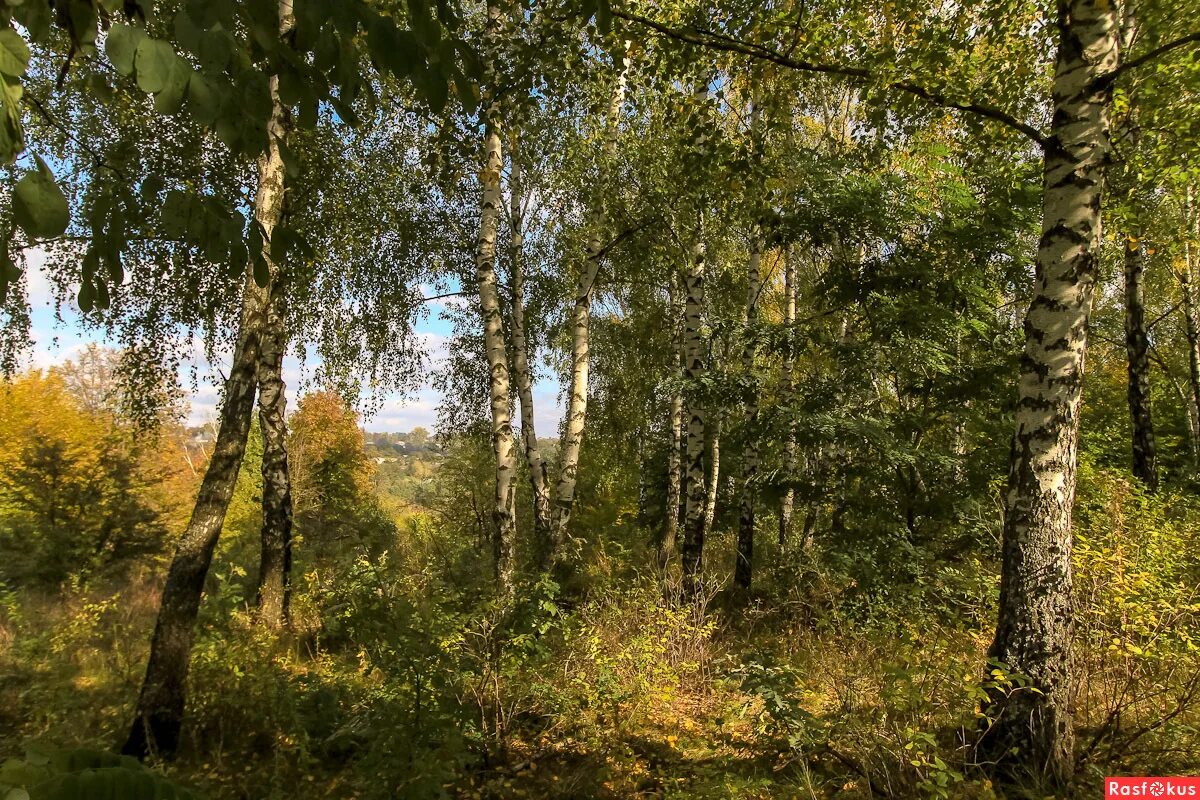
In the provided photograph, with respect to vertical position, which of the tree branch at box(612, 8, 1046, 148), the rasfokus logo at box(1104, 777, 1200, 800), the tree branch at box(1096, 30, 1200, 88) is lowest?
the rasfokus logo at box(1104, 777, 1200, 800)

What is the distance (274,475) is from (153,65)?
7018 millimetres

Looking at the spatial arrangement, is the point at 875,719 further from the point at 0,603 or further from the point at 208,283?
the point at 0,603

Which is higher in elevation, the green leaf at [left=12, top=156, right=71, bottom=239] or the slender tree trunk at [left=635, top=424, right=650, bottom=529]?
the green leaf at [left=12, top=156, right=71, bottom=239]

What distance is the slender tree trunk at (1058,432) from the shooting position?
287cm

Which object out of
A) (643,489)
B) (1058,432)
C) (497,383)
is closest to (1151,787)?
(1058,432)

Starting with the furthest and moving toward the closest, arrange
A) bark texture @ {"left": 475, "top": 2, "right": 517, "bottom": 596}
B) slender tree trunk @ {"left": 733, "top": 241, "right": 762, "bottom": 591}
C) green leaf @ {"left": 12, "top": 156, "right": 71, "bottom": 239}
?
slender tree trunk @ {"left": 733, "top": 241, "right": 762, "bottom": 591} < bark texture @ {"left": 475, "top": 2, "right": 517, "bottom": 596} < green leaf @ {"left": 12, "top": 156, "right": 71, "bottom": 239}

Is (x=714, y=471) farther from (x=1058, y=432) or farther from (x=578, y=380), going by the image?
(x=1058, y=432)

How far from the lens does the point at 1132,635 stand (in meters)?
3.48

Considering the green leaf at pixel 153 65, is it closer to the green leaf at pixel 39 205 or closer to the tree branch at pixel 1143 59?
the green leaf at pixel 39 205

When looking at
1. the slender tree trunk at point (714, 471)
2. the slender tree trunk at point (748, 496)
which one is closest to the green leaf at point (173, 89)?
the slender tree trunk at point (748, 496)

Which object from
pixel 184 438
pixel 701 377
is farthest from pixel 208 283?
pixel 184 438

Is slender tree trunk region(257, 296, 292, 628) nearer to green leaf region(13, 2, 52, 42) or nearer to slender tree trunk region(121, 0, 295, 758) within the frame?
slender tree trunk region(121, 0, 295, 758)

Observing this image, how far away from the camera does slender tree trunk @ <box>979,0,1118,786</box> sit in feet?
9.40

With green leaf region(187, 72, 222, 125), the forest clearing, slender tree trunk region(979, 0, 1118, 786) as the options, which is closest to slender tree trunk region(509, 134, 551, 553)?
the forest clearing
